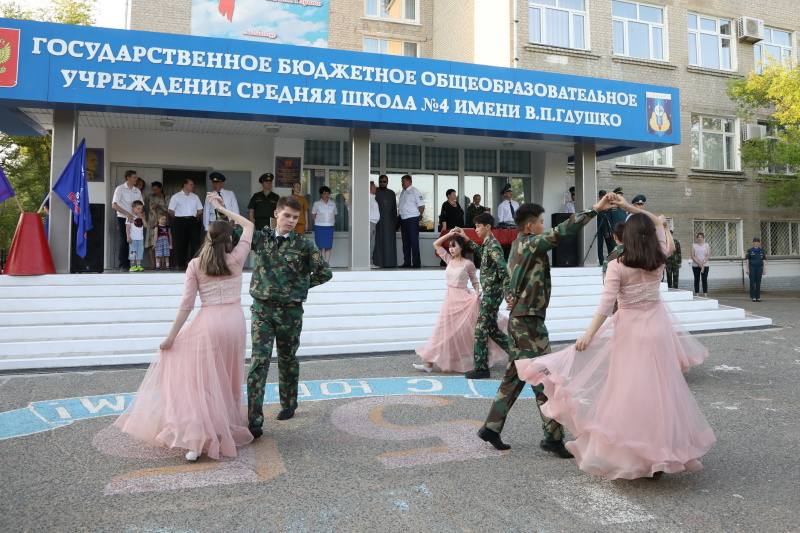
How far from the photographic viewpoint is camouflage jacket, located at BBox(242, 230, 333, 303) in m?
4.92

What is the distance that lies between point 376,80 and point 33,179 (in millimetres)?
20602

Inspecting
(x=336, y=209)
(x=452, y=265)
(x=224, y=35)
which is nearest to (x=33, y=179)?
(x=224, y=35)

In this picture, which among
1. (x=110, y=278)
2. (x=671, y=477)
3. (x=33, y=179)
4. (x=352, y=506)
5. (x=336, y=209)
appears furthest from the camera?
(x=33, y=179)

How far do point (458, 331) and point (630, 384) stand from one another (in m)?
3.74

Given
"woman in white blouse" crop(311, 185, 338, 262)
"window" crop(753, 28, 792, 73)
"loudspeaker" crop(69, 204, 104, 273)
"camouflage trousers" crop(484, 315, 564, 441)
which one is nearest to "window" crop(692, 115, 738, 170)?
"window" crop(753, 28, 792, 73)

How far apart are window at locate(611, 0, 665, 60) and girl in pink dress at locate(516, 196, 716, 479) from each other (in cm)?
1828

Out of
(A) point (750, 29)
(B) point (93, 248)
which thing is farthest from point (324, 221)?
(A) point (750, 29)

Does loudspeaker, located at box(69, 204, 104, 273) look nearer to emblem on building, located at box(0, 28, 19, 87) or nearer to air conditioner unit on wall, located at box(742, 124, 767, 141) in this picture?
emblem on building, located at box(0, 28, 19, 87)

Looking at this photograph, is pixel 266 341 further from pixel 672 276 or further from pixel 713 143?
pixel 713 143

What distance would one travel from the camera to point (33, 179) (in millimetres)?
25531

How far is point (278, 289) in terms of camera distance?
4.91 m

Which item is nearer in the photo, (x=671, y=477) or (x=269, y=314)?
(x=671, y=477)

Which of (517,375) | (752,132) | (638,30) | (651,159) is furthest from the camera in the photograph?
(752,132)

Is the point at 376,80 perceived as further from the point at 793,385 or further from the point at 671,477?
the point at 671,477
